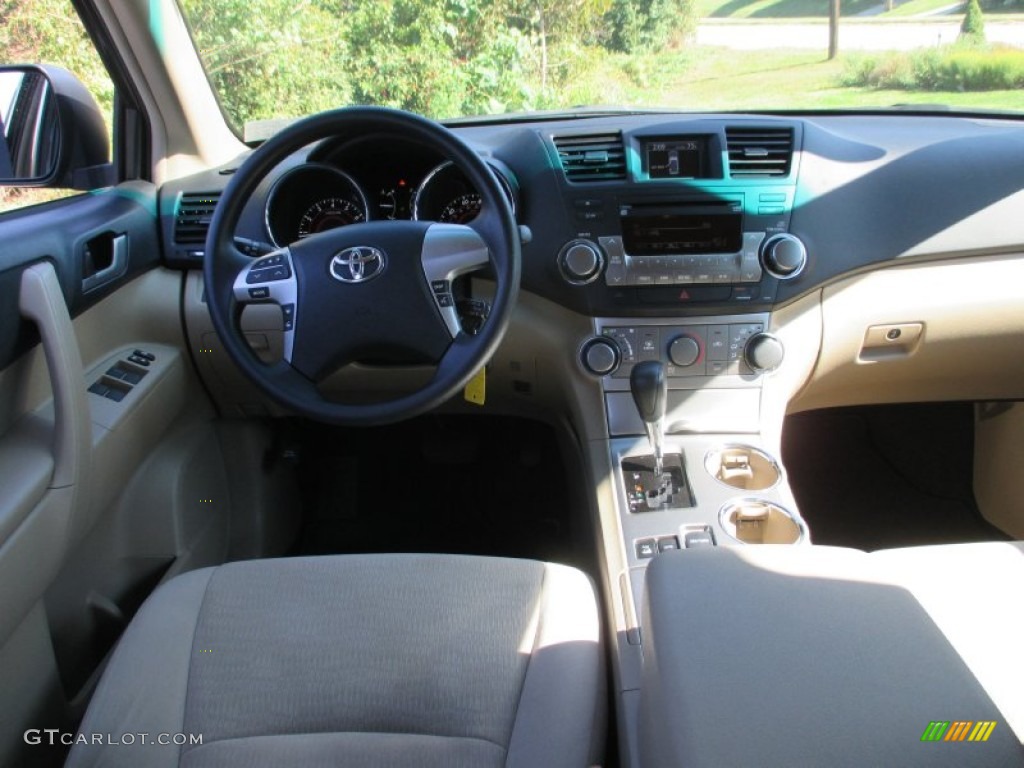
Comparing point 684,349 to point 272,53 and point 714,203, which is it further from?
point 272,53

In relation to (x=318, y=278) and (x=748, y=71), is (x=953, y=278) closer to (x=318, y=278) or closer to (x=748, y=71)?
(x=748, y=71)

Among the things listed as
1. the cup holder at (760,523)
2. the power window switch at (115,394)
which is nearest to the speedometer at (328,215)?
the power window switch at (115,394)

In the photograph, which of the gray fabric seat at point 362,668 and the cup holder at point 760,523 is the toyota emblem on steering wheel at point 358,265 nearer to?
the gray fabric seat at point 362,668

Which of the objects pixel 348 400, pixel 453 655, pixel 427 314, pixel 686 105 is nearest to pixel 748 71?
pixel 686 105

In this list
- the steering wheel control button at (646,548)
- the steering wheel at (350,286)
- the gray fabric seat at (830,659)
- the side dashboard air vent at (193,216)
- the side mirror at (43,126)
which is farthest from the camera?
the side dashboard air vent at (193,216)

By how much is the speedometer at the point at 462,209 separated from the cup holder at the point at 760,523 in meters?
0.87

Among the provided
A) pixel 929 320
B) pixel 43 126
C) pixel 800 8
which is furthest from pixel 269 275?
pixel 929 320

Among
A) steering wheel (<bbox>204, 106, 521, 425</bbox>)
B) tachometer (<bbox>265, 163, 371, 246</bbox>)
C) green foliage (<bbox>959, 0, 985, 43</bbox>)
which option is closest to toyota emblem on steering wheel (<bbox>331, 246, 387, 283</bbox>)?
steering wheel (<bbox>204, 106, 521, 425</bbox>)

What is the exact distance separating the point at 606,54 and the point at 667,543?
1.21 metres

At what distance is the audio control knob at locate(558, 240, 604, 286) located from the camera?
A: 74.9 inches

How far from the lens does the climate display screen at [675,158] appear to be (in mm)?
1898

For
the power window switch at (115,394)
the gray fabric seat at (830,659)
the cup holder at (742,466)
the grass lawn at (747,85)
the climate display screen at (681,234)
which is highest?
the grass lawn at (747,85)

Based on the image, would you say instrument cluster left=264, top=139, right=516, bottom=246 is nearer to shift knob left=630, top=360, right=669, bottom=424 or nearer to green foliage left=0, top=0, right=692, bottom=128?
green foliage left=0, top=0, right=692, bottom=128

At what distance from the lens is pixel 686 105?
6.95 feet
